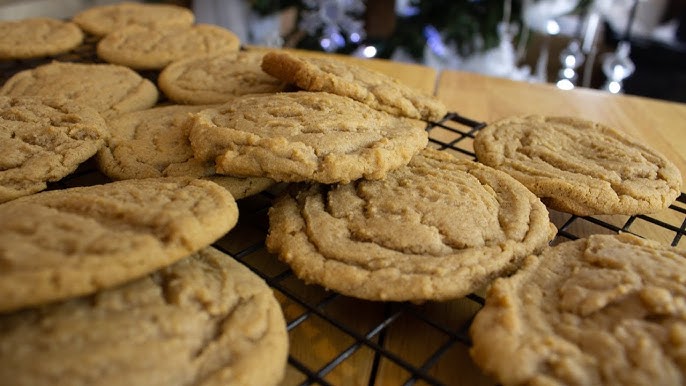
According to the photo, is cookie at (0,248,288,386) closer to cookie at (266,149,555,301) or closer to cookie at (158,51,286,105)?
cookie at (266,149,555,301)

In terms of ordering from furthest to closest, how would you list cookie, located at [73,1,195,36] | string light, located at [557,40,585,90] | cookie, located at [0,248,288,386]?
string light, located at [557,40,585,90]
cookie, located at [73,1,195,36]
cookie, located at [0,248,288,386]

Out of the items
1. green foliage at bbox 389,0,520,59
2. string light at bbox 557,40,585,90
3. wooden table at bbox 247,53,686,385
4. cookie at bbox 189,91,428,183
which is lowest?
string light at bbox 557,40,585,90

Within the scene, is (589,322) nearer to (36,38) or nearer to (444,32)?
(36,38)

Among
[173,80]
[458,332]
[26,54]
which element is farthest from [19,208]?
A: [26,54]

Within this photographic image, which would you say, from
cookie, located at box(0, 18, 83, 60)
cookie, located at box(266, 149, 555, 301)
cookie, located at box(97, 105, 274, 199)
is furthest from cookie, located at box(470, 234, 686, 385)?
cookie, located at box(0, 18, 83, 60)

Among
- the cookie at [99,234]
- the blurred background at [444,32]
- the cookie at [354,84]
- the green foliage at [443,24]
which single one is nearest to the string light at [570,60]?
the blurred background at [444,32]

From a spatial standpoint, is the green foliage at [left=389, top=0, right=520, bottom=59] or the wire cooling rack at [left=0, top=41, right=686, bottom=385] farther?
the green foliage at [left=389, top=0, right=520, bottom=59]

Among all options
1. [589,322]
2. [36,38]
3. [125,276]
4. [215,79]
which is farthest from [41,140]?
[589,322]

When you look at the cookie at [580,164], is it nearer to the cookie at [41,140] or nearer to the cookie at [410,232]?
the cookie at [410,232]
